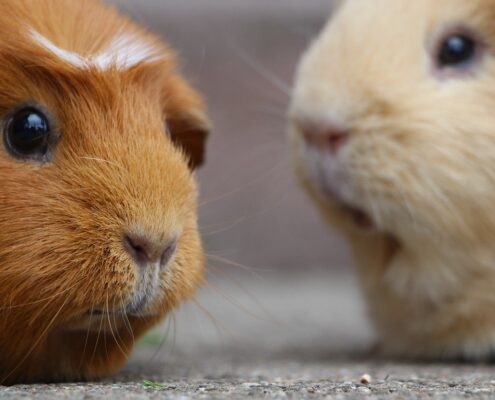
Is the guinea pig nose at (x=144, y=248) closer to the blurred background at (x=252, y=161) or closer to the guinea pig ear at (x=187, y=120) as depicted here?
the guinea pig ear at (x=187, y=120)

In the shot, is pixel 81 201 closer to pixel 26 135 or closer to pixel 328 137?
pixel 26 135

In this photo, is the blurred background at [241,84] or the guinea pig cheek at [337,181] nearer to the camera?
the guinea pig cheek at [337,181]

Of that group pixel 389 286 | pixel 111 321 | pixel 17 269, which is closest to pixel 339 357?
pixel 389 286

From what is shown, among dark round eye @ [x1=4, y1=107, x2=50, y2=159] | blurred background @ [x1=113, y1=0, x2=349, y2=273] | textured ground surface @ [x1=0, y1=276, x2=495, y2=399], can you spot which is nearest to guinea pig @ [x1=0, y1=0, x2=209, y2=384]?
dark round eye @ [x1=4, y1=107, x2=50, y2=159]

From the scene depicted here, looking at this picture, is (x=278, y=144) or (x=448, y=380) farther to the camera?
(x=278, y=144)

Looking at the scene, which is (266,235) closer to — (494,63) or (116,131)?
(494,63)

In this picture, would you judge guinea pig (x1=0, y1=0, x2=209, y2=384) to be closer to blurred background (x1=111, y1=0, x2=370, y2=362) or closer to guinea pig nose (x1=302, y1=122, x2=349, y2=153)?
guinea pig nose (x1=302, y1=122, x2=349, y2=153)

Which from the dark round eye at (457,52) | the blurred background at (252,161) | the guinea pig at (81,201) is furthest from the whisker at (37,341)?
the blurred background at (252,161)
